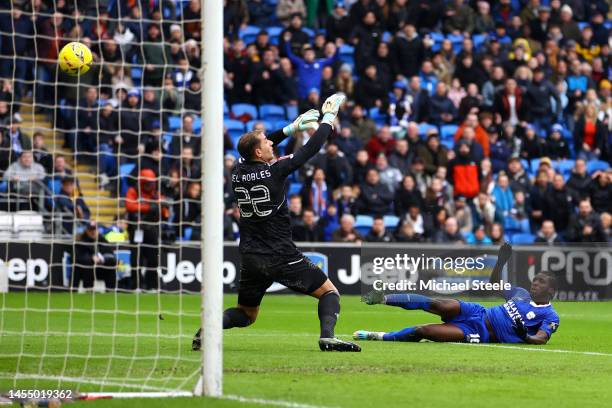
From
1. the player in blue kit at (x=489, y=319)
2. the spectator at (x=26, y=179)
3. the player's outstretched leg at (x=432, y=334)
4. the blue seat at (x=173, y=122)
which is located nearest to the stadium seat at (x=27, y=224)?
the spectator at (x=26, y=179)

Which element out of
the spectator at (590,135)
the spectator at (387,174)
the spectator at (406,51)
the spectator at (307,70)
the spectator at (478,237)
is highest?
the spectator at (406,51)

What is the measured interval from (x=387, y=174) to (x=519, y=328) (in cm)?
1269

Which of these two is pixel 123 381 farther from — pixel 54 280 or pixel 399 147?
pixel 399 147

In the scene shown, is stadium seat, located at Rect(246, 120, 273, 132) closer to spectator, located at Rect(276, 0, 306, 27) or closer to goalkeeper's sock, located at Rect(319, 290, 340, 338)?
spectator, located at Rect(276, 0, 306, 27)

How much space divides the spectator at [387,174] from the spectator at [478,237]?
183 centimetres

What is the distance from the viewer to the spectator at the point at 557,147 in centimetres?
2802

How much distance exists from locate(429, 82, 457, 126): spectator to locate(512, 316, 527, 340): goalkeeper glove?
49.8ft

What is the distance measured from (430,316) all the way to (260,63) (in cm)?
1025

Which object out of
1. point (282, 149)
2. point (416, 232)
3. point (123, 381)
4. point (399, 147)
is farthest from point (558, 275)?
point (123, 381)

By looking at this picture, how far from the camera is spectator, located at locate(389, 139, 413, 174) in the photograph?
25922 millimetres

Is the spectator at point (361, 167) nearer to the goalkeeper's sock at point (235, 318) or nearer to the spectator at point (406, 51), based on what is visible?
the spectator at point (406, 51)

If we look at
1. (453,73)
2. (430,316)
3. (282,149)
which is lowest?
(430,316)

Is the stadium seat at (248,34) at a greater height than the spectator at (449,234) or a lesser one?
greater

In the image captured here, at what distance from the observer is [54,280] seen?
22.1 metres
